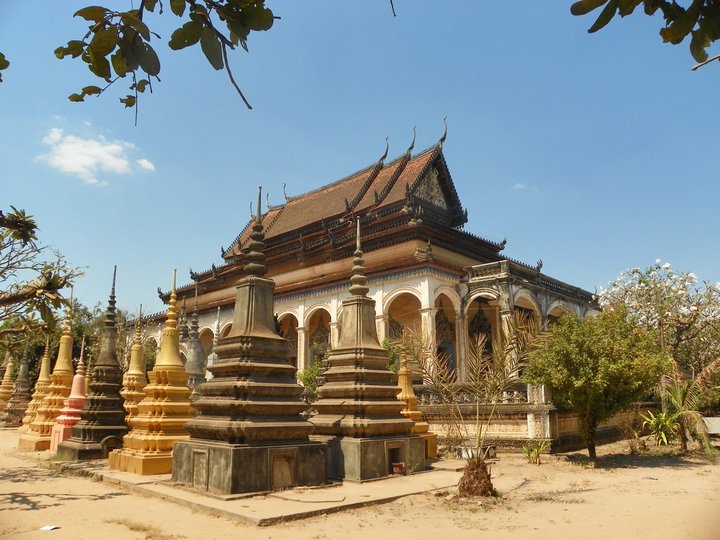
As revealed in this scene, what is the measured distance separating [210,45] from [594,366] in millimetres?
11814

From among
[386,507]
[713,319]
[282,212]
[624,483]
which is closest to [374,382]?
[386,507]

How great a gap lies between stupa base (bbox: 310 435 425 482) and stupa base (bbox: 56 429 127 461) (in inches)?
215

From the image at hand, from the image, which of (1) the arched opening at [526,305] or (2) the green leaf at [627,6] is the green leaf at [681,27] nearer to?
(2) the green leaf at [627,6]

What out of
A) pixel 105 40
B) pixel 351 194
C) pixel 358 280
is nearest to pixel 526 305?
pixel 351 194

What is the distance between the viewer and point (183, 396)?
37.5 feet

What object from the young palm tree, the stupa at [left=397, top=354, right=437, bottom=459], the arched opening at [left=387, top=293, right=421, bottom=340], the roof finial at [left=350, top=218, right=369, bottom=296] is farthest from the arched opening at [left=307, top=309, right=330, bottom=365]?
the roof finial at [left=350, top=218, right=369, bottom=296]

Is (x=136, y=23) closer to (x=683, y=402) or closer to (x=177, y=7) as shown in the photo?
(x=177, y=7)

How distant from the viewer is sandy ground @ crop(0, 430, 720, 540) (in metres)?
6.18

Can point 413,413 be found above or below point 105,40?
below

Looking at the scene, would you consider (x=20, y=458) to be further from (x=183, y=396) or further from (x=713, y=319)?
(x=713, y=319)

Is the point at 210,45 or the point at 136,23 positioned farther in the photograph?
the point at 210,45

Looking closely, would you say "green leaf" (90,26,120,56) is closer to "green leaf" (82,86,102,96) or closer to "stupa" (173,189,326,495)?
"green leaf" (82,86,102,96)

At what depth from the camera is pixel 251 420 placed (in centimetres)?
830

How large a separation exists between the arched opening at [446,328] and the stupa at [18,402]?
18743 mm
